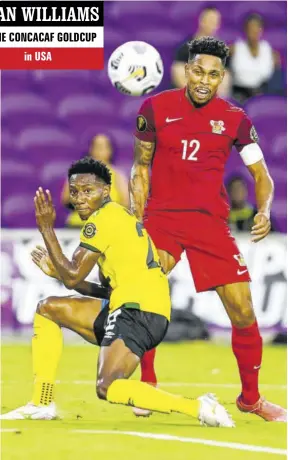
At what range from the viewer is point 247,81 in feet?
40.2

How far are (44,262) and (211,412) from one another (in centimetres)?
118

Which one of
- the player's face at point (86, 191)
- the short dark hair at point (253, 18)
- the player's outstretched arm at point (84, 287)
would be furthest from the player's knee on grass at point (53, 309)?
the short dark hair at point (253, 18)

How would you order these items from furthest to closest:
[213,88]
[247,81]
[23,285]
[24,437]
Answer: [247,81] → [23,285] → [213,88] → [24,437]

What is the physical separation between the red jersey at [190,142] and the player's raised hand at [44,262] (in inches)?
32.2

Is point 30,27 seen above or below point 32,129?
above

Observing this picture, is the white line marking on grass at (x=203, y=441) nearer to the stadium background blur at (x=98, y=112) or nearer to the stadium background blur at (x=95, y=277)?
the stadium background blur at (x=95, y=277)

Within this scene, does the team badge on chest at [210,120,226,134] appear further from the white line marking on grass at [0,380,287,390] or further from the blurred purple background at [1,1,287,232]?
the blurred purple background at [1,1,287,232]

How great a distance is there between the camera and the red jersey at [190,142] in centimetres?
638

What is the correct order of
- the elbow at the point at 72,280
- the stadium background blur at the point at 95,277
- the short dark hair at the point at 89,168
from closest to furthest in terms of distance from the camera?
1. the stadium background blur at the point at 95,277
2. the elbow at the point at 72,280
3. the short dark hair at the point at 89,168

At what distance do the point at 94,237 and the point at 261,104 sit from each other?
704 centimetres

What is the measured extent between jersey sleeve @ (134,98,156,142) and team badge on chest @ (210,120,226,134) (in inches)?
13.3

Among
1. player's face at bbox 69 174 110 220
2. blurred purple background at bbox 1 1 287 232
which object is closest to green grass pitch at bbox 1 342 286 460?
player's face at bbox 69 174 110 220

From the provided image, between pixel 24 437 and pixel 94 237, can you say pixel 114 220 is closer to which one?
pixel 94 237

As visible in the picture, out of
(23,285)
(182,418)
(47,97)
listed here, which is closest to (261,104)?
(47,97)
